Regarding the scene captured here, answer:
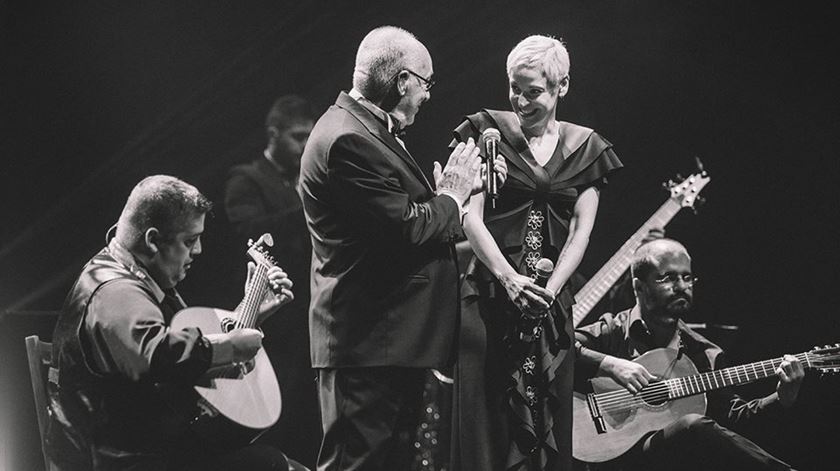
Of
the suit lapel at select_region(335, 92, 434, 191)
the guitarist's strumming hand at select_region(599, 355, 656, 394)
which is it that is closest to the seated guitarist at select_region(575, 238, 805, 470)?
the guitarist's strumming hand at select_region(599, 355, 656, 394)

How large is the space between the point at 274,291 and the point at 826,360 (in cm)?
221

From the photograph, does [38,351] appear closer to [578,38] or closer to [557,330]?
Answer: [557,330]

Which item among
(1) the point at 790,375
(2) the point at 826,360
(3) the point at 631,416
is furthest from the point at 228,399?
(2) the point at 826,360

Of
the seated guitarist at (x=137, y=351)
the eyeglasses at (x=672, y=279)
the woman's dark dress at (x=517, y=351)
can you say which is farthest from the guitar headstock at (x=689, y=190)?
the seated guitarist at (x=137, y=351)

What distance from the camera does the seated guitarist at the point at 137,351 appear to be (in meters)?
2.35

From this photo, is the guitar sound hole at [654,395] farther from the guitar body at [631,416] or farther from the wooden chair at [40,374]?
the wooden chair at [40,374]

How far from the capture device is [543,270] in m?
2.79

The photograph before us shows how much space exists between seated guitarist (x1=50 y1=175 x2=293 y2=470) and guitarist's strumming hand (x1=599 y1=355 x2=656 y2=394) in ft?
4.97

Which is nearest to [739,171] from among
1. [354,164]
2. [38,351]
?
[354,164]

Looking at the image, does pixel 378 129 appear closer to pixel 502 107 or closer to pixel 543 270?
pixel 543 270

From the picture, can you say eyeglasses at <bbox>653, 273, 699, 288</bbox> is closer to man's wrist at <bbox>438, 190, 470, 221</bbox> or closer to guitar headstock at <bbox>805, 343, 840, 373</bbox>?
guitar headstock at <bbox>805, 343, 840, 373</bbox>

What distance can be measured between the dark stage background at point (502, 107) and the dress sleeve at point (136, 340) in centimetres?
215

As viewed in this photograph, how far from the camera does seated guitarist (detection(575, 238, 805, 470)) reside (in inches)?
142

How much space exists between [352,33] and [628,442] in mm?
2484
